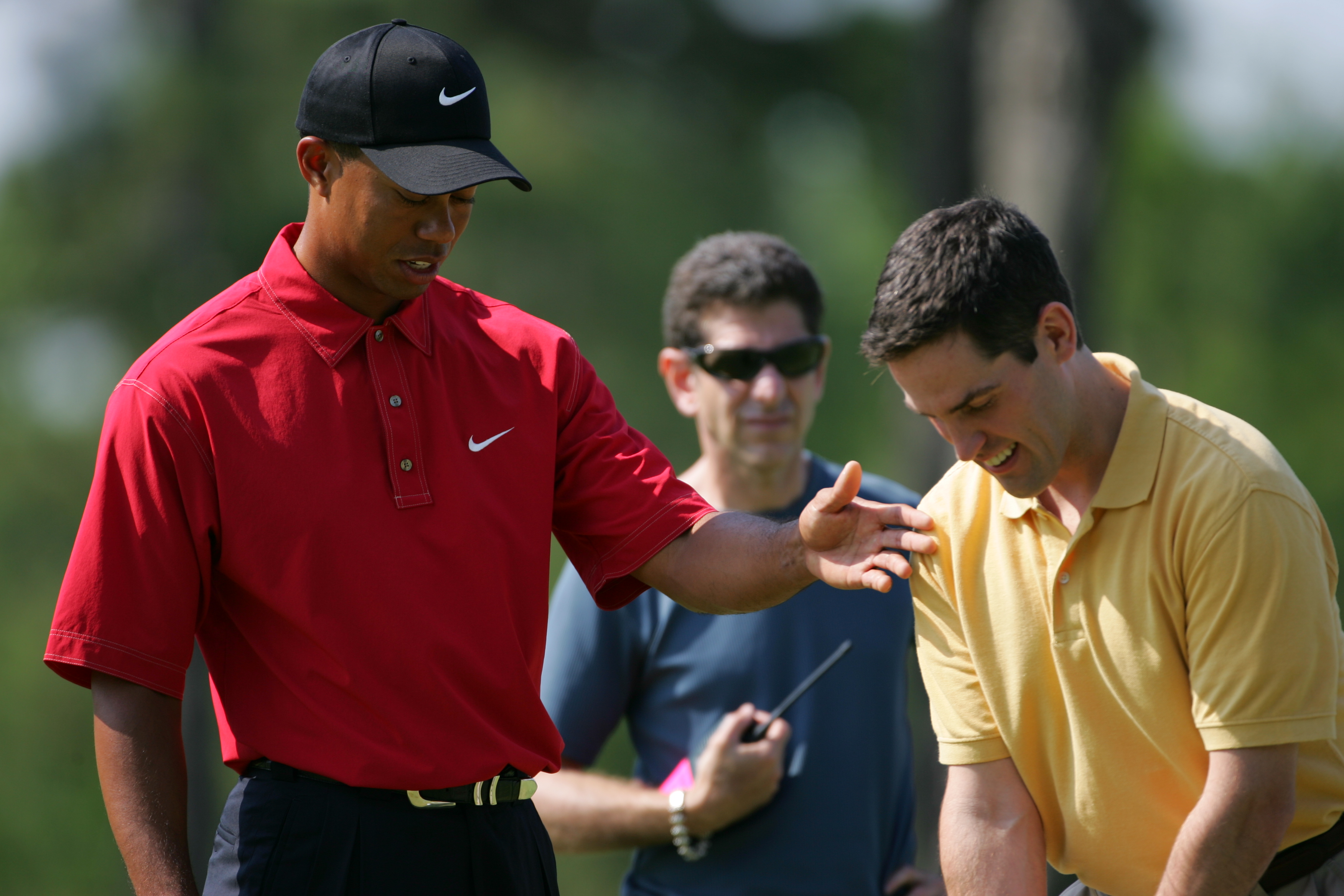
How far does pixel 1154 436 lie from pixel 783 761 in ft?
4.38

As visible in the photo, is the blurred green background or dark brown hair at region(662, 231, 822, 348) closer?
dark brown hair at region(662, 231, 822, 348)

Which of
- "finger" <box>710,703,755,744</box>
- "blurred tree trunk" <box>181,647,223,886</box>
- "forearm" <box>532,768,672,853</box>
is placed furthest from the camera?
"blurred tree trunk" <box>181,647,223,886</box>

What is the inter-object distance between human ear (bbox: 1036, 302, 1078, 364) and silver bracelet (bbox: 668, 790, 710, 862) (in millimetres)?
1457

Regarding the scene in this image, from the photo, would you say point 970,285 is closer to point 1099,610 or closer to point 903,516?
point 903,516

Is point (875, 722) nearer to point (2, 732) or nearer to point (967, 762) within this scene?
point (967, 762)

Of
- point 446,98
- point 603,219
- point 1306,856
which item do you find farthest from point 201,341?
point 603,219

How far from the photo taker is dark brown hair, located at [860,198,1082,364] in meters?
2.40

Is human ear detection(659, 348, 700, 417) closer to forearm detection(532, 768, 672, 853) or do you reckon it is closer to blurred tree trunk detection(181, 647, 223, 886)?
forearm detection(532, 768, 672, 853)

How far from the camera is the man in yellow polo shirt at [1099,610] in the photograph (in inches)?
89.0

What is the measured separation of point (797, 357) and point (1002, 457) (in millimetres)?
1279

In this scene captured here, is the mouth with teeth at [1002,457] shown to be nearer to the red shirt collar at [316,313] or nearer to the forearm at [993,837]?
the forearm at [993,837]

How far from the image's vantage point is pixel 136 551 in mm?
2162

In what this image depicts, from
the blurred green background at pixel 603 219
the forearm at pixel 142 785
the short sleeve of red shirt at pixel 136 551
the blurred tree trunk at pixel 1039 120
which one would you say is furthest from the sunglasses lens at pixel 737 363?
the blurred green background at pixel 603 219

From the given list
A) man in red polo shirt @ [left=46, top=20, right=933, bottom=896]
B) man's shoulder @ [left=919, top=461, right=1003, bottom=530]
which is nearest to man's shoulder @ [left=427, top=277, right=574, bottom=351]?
man in red polo shirt @ [left=46, top=20, right=933, bottom=896]
